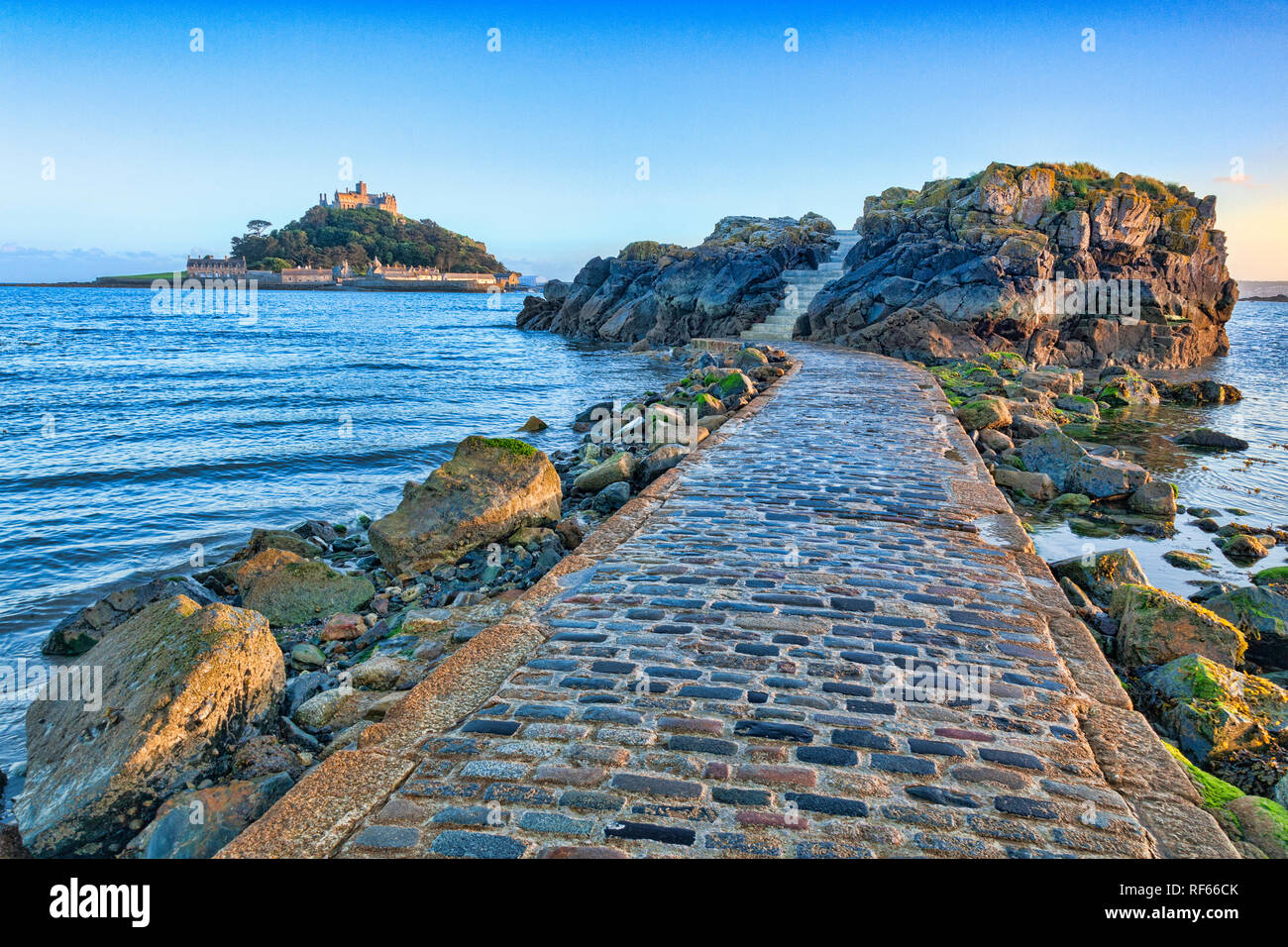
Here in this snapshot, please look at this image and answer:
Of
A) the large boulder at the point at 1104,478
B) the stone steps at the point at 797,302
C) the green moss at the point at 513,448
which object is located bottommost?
the large boulder at the point at 1104,478

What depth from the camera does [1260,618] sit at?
18.8 feet

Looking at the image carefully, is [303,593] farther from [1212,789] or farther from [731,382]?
[731,382]

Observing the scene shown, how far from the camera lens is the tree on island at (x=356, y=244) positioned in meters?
148

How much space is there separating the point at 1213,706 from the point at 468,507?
660 cm

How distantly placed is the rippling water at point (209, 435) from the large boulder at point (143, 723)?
4.51 ft

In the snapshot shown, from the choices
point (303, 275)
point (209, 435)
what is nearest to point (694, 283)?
point (209, 435)

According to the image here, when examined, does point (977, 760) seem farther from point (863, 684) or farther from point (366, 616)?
point (366, 616)

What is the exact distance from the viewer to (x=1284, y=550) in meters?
8.59

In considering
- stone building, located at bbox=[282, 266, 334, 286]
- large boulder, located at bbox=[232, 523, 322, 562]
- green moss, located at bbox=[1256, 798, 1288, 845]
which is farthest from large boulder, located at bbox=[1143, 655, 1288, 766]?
stone building, located at bbox=[282, 266, 334, 286]

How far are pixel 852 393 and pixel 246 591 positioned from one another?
11451 mm

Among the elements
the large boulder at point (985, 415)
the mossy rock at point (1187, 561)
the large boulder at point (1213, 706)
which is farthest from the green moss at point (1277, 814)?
the large boulder at point (985, 415)

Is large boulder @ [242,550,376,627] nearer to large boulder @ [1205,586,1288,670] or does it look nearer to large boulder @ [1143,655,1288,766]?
large boulder @ [1143,655,1288,766]

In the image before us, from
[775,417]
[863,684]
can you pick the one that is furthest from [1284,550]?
[863,684]

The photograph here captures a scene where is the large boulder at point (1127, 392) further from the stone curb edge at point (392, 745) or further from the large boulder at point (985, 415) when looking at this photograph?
Result: the stone curb edge at point (392, 745)
